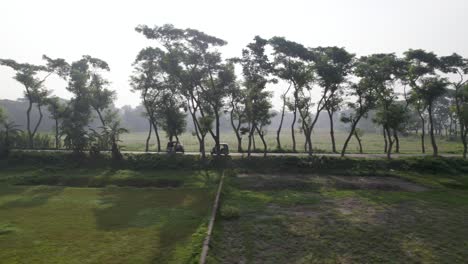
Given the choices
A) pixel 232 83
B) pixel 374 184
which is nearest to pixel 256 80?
pixel 232 83

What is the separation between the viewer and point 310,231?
15.6 metres

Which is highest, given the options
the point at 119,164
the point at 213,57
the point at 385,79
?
the point at 213,57

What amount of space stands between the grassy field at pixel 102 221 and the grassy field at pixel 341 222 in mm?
1951

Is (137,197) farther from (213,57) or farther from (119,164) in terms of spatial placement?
(213,57)

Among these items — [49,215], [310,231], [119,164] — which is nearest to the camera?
[310,231]

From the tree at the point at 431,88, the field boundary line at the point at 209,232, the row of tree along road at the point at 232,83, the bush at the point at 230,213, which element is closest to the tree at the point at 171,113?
the row of tree along road at the point at 232,83

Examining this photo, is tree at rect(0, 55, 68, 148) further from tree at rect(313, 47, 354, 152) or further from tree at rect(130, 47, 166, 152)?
tree at rect(313, 47, 354, 152)

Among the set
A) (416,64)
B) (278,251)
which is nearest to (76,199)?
(278,251)

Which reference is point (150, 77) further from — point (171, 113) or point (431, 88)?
point (431, 88)

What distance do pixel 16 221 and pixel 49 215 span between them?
153 cm

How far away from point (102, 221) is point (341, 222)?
1279 centimetres

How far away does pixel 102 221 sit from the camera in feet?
54.0

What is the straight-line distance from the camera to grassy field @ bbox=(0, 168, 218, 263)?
1241 centimetres

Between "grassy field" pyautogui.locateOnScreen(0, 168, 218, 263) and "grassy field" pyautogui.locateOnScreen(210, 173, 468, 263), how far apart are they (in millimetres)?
1951
